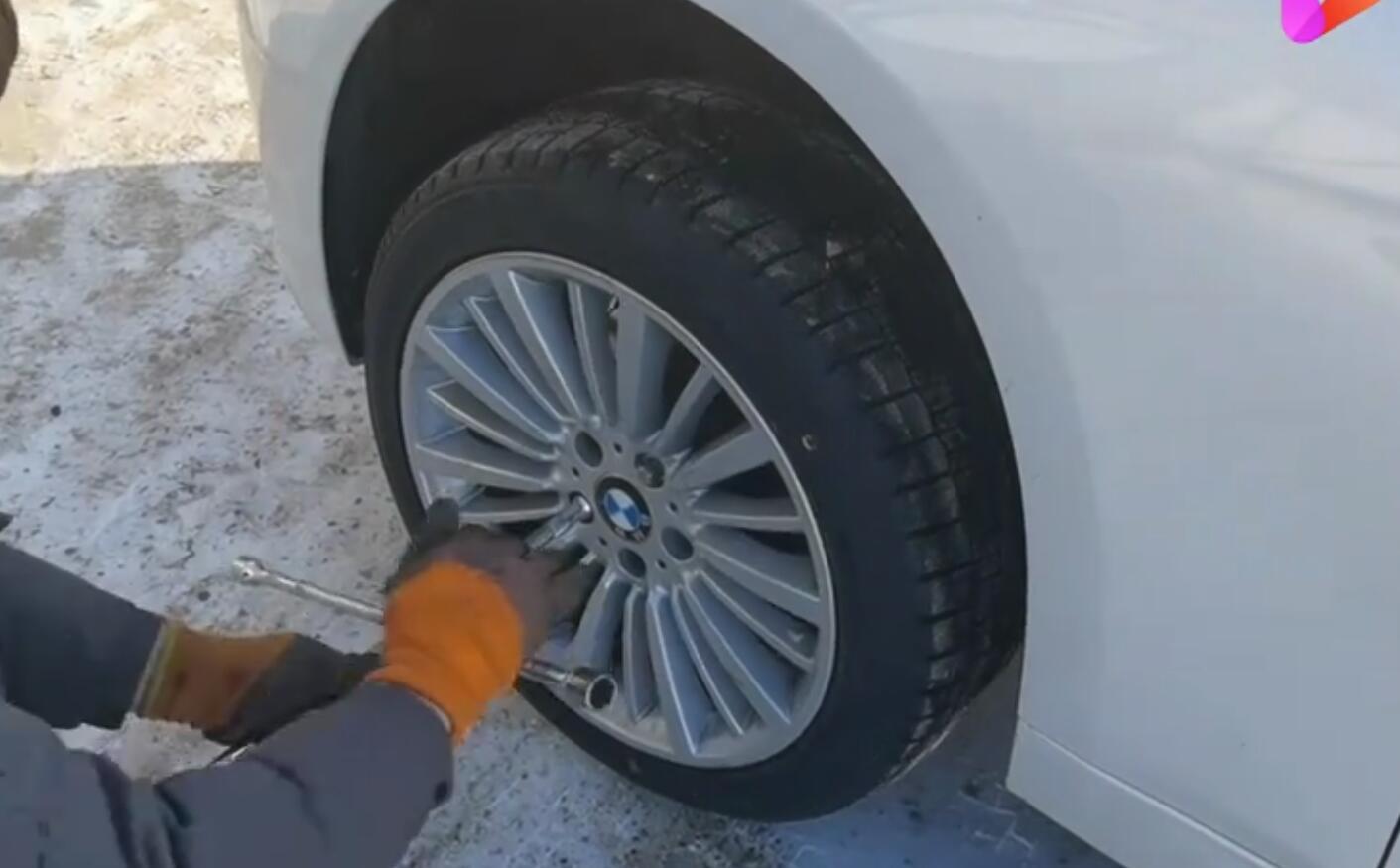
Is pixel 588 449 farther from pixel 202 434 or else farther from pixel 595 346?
pixel 202 434

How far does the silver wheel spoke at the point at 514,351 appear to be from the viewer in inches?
61.8

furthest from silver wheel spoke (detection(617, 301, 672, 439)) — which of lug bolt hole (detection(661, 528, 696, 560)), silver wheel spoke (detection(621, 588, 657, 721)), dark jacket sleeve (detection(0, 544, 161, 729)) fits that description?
dark jacket sleeve (detection(0, 544, 161, 729))

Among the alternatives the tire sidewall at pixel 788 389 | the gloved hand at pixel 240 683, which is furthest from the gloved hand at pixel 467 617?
the tire sidewall at pixel 788 389

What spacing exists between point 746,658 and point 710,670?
2.3 inches

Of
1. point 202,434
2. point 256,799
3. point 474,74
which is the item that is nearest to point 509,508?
point 474,74

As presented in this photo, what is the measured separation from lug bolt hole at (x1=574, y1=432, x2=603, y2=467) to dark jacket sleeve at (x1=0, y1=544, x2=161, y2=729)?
0.43 meters

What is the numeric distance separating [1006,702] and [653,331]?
28.8 inches

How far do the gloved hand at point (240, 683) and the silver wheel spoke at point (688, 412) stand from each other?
14.2 inches

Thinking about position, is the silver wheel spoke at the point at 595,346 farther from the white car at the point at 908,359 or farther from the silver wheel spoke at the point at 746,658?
the silver wheel spoke at the point at 746,658

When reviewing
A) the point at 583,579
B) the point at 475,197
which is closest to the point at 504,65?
the point at 475,197

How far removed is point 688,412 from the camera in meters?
1.44

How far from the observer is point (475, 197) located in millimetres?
1479

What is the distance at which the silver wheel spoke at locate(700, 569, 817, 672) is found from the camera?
149cm

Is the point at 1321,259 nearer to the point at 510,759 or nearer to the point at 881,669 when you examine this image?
the point at 881,669
